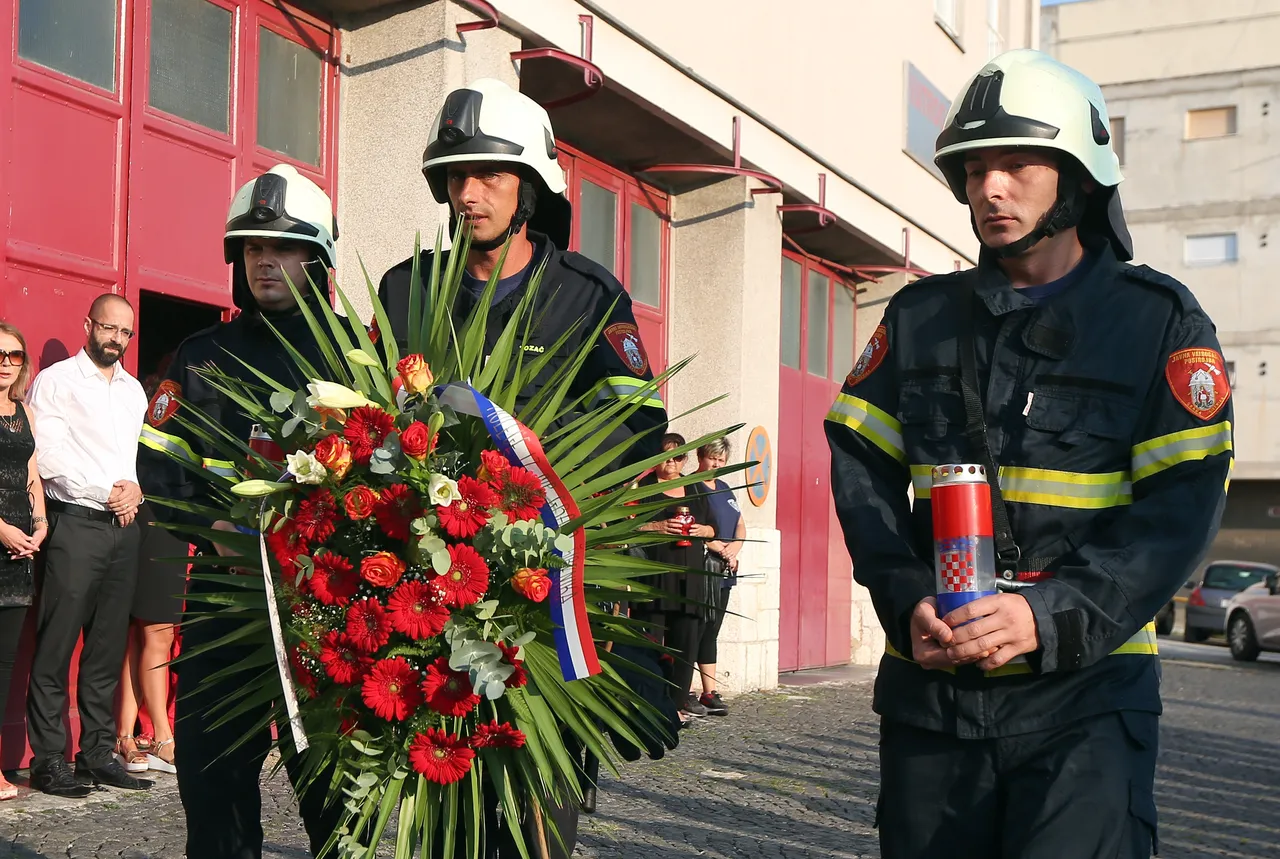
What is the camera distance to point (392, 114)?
9.25 metres

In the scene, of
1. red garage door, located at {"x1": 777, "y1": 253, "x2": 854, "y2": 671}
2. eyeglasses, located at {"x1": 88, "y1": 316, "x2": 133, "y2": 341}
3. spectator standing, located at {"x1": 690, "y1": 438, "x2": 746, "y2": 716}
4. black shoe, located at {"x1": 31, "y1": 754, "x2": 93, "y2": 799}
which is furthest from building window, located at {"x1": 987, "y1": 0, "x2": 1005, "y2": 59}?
black shoe, located at {"x1": 31, "y1": 754, "x2": 93, "y2": 799}

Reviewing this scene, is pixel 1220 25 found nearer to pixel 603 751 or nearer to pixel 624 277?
pixel 624 277

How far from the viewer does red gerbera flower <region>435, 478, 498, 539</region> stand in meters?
2.94

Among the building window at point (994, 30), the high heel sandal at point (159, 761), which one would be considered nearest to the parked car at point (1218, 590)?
the building window at point (994, 30)

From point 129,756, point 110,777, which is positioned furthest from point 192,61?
point 110,777

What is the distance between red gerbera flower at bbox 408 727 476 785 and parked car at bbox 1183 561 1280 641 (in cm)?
2808

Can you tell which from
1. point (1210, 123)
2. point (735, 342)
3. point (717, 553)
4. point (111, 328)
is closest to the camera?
point (111, 328)

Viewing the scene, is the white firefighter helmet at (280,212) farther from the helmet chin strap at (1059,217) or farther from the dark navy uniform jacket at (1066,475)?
the helmet chin strap at (1059,217)

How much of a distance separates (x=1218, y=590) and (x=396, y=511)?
2866 cm

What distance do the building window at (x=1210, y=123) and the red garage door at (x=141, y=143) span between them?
129 feet

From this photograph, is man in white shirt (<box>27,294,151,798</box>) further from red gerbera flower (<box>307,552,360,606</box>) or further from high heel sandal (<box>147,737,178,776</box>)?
red gerbera flower (<box>307,552,360,606</box>)

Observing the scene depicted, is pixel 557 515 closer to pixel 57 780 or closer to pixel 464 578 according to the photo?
pixel 464 578

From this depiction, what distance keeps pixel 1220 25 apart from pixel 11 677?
147 feet

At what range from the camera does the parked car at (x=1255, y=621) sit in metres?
24.3
